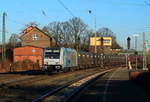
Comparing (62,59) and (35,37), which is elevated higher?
(35,37)

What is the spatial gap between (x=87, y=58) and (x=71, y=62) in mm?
15836

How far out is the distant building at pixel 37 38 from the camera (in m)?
92.7

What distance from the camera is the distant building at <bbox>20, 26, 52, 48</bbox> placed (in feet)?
304

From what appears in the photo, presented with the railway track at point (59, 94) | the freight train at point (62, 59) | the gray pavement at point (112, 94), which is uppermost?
the freight train at point (62, 59)

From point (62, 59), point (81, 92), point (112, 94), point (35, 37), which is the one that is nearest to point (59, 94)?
point (81, 92)

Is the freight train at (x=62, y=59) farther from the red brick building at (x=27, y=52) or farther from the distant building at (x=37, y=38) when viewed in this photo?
the distant building at (x=37, y=38)

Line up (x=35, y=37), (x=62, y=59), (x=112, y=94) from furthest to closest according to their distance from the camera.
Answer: (x=35, y=37) → (x=62, y=59) → (x=112, y=94)

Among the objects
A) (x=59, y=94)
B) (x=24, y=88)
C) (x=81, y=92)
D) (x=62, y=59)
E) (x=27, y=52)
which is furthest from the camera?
(x=27, y=52)

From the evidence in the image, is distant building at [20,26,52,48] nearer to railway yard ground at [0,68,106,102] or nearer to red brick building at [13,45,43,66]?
red brick building at [13,45,43,66]

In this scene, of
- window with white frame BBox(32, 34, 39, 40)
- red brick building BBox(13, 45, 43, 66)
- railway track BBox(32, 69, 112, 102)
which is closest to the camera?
railway track BBox(32, 69, 112, 102)

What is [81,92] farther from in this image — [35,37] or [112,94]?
[35,37]

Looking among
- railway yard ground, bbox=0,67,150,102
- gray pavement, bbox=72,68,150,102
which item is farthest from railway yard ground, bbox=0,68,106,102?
gray pavement, bbox=72,68,150,102

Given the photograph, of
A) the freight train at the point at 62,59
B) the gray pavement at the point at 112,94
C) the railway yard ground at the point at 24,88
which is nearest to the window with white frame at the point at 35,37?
the freight train at the point at 62,59

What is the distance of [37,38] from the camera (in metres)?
94.9
